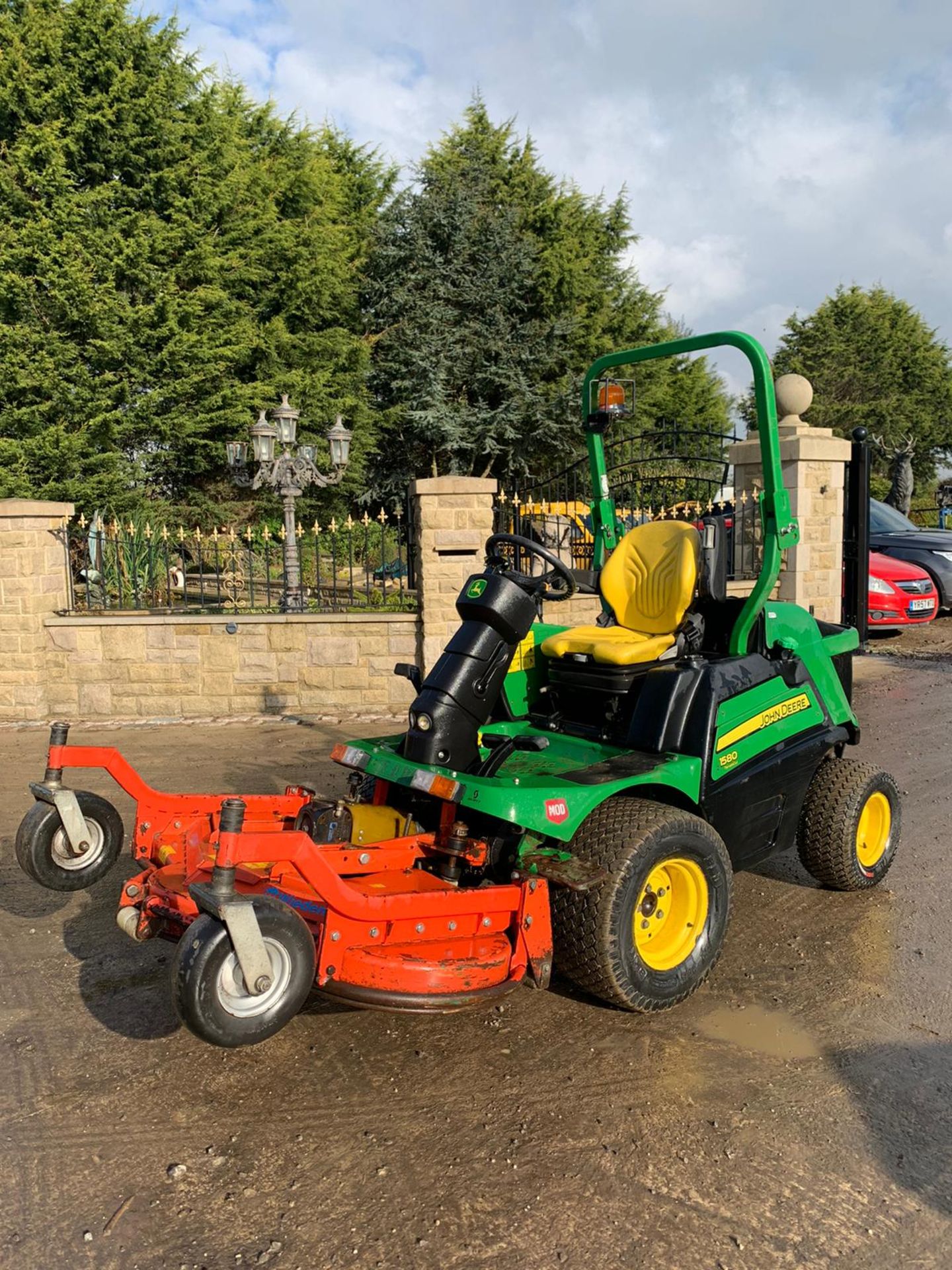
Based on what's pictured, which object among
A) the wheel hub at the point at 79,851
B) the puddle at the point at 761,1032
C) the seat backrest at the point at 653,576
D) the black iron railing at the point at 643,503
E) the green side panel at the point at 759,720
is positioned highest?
the black iron railing at the point at 643,503

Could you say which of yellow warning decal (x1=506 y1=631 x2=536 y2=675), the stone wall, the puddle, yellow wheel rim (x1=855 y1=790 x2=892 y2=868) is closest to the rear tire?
yellow wheel rim (x1=855 y1=790 x2=892 y2=868)

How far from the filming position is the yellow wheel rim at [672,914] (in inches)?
137

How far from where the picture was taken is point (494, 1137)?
2762 millimetres

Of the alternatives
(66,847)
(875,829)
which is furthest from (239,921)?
(875,829)

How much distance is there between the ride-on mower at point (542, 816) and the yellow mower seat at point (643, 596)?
0.01m

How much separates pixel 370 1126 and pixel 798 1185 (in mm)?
1189

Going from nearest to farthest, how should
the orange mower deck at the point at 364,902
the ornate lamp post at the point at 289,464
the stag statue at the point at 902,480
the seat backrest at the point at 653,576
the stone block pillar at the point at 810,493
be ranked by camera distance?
1. the orange mower deck at the point at 364,902
2. the seat backrest at the point at 653,576
3. the ornate lamp post at the point at 289,464
4. the stone block pillar at the point at 810,493
5. the stag statue at the point at 902,480

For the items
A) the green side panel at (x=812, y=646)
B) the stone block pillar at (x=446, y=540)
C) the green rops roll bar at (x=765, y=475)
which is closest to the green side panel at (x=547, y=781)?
the green rops roll bar at (x=765, y=475)

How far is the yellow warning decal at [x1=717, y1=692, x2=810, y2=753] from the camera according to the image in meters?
3.79

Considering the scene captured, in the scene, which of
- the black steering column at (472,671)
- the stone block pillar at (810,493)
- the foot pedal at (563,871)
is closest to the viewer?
the foot pedal at (563,871)

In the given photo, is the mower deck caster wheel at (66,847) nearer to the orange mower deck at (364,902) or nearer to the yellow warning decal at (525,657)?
the orange mower deck at (364,902)

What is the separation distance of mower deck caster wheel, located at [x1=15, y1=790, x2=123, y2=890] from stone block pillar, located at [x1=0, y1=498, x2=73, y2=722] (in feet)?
18.3

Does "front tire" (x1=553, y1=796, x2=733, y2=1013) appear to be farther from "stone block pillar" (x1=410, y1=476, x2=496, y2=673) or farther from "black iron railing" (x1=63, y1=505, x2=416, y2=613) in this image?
"black iron railing" (x1=63, y1=505, x2=416, y2=613)

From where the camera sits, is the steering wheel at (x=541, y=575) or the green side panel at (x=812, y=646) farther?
the green side panel at (x=812, y=646)
